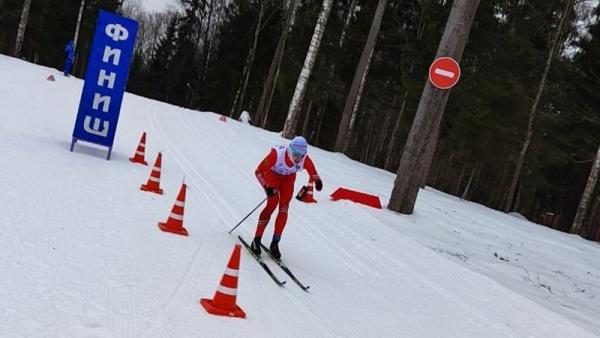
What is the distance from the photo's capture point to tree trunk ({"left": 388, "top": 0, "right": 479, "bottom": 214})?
458 inches

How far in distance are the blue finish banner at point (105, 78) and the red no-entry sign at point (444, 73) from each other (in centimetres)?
600

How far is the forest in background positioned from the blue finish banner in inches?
551

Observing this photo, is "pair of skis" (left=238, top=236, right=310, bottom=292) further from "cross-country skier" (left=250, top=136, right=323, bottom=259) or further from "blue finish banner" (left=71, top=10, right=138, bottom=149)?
"blue finish banner" (left=71, top=10, right=138, bottom=149)

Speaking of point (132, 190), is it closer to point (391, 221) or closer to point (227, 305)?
point (227, 305)

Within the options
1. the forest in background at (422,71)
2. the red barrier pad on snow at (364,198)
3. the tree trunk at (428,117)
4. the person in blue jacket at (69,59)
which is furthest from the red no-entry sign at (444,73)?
the person in blue jacket at (69,59)

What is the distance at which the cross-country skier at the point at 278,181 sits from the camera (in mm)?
6879

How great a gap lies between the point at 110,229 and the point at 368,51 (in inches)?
718

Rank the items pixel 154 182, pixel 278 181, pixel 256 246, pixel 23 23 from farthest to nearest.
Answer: pixel 23 23, pixel 154 182, pixel 278 181, pixel 256 246

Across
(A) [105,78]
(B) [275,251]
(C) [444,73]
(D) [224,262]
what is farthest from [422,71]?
(D) [224,262]

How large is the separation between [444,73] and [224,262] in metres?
7.12

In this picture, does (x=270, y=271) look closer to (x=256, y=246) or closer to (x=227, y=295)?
(x=256, y=246)

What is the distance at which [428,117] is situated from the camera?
38.5 ft

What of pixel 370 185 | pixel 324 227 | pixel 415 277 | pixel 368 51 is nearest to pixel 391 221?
pixel 324 227

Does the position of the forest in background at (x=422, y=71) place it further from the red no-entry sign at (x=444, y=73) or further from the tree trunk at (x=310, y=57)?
the red no-entry sign at (x=444, y=73)
